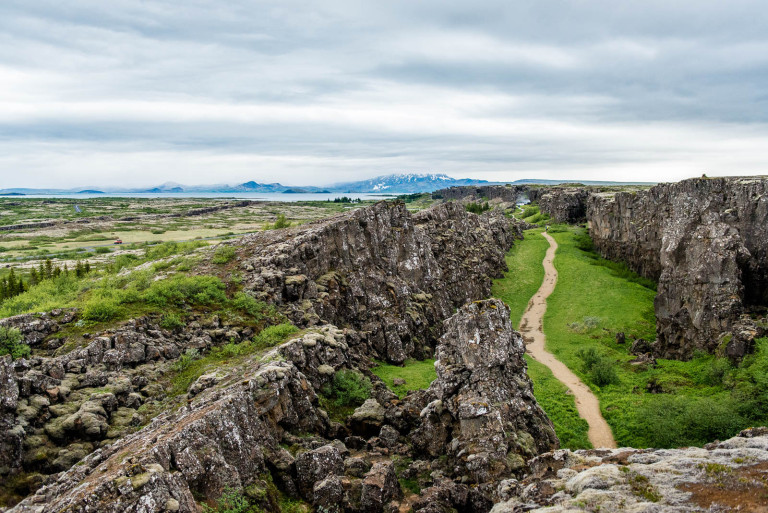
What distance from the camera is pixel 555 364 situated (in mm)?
44188

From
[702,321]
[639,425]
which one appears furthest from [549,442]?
[702,321]

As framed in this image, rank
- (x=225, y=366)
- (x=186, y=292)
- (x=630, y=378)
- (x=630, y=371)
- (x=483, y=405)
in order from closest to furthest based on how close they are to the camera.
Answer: (x=483, y=405)
(x=225, y=366)
(x=186, y=292)
(x=630, y=378)
(x=630, y=371)

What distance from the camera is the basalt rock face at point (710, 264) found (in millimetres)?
41969

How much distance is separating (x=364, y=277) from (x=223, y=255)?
12.8 m

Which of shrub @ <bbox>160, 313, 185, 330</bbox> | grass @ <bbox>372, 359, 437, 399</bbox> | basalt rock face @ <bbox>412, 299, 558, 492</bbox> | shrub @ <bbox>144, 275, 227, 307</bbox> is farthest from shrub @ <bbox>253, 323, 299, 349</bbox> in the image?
basalt rock face @ <bbox>412, 299, 558, 492</bbox>

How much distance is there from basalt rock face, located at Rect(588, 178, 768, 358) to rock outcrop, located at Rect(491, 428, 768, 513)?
26.3m

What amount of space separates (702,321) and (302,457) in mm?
42341

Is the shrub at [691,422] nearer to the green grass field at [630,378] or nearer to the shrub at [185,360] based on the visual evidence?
the green grass field at [630,378]

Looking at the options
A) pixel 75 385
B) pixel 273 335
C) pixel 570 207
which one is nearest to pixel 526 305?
pixel 273 335

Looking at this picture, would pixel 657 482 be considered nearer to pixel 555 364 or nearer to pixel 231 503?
pixel 231 503

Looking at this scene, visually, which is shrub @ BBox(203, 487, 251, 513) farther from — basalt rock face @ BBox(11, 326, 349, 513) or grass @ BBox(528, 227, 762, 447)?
Result: grass @ BBox(528, 227, 762, 447)

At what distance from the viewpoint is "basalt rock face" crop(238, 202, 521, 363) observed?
3516cm

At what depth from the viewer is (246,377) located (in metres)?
21.1

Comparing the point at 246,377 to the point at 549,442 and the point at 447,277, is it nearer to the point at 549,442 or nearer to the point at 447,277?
the point at 549,442
